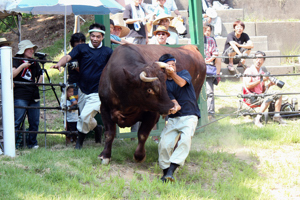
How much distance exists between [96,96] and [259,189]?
2819 mm

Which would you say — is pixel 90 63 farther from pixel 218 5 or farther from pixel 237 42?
pixel 218 5

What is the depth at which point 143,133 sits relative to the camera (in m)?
6.07

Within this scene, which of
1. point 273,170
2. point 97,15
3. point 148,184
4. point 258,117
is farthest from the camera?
point 258,117

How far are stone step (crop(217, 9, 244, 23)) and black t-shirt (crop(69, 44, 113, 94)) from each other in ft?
27.8

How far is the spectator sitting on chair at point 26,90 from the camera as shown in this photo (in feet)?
21.8

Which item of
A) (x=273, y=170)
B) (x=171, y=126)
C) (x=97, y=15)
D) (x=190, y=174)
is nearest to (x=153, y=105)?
(x=171, y=126)

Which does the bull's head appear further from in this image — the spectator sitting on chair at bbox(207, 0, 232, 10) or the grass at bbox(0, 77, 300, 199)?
the spectator sitting on chair at bbox(207, 0, 232, 10)

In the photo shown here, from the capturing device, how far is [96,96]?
21.5 feet

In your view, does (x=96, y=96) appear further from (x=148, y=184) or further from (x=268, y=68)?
(x=268, y=68)

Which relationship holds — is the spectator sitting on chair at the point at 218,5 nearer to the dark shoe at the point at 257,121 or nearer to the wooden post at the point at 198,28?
the wooden post at the point at 198,28

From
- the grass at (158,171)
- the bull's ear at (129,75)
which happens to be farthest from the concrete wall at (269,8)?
the bull's ear at (129,75)

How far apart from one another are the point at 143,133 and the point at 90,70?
Result: 53.8 inches

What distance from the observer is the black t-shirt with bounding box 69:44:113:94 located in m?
6.54

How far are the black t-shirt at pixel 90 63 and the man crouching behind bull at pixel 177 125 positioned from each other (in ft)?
4.66
